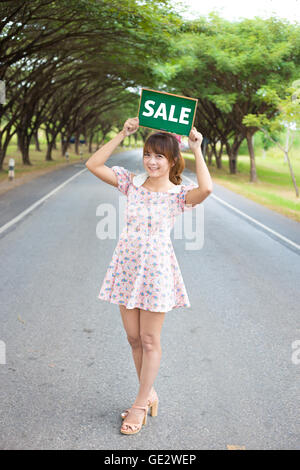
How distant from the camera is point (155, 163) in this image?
348 centimetres

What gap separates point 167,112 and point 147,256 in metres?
0.95

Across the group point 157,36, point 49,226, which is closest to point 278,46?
point 157,36

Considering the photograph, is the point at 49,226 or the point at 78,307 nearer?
the point at 78,307

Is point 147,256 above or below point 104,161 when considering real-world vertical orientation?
below

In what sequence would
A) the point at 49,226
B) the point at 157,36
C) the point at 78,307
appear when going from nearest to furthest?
1. the point at 78,307
2. the point at 49,226
3. the point at 157,36

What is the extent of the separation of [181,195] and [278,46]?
2633cm

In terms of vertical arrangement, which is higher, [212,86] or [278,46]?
[278,46]

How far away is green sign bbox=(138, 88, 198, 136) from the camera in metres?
3.40

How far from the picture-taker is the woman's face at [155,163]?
348 centimetres
